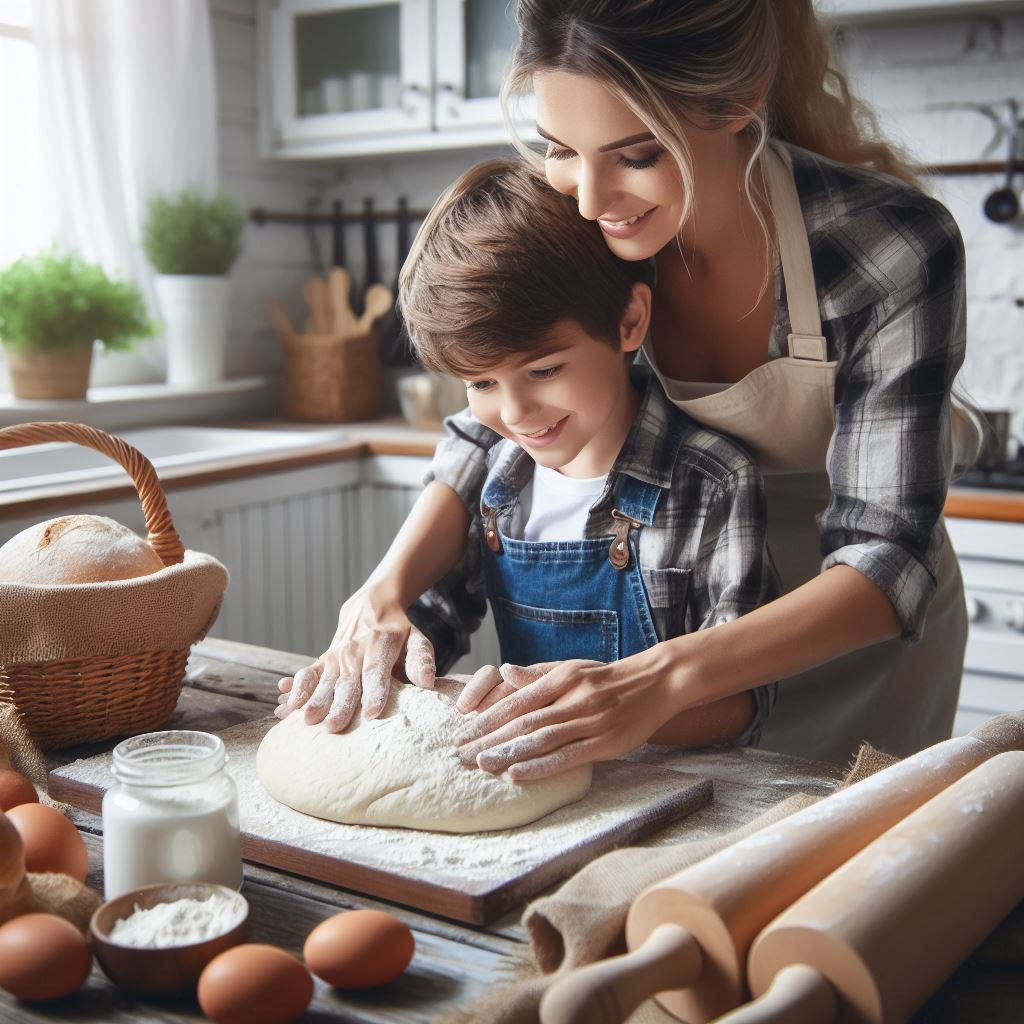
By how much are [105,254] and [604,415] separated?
2116mm

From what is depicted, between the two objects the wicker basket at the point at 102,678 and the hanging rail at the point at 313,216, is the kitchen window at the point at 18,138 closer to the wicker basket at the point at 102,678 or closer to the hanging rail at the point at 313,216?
the hanging rail at the point at 313,216

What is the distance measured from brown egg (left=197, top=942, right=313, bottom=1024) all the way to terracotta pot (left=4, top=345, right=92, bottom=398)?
7.60 ft

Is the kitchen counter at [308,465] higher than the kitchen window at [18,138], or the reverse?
the kitchen window at [18,138]

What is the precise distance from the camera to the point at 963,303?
1.25m

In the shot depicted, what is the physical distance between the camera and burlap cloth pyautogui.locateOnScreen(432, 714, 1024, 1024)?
2.16ft

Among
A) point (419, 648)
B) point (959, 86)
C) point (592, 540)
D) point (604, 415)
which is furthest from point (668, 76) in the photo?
point (959, 86)

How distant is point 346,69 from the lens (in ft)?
10.6

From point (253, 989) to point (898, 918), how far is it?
36cm

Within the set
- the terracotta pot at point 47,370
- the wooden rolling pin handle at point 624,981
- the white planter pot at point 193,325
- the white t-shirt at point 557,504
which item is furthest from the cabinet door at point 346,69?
the wooden rolling pin handle at point 624,981

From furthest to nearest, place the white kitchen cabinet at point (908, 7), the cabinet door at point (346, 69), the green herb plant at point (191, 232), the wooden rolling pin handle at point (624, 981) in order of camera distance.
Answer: the cabinet door at point (346, 69), the green herb plant at point (191, 232), the white kitchen cabinet at point (908, 7), the wooden rolling pin handle at point (624, 981)

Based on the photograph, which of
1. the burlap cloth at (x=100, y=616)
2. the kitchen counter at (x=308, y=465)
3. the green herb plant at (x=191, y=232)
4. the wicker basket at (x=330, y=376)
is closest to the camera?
the burlap cloth at (x=100, y=616)

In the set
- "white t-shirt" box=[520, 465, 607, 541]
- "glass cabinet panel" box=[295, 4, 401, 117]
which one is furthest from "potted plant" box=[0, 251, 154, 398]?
"white t-shirt" box=[520, 465, 607, 541]

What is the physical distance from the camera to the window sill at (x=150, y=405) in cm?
273

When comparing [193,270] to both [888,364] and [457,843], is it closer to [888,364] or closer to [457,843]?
[888,364]
